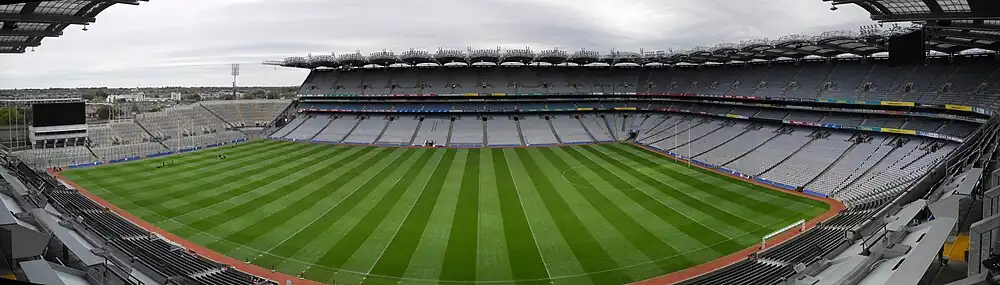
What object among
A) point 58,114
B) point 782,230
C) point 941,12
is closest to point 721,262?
point 782,230

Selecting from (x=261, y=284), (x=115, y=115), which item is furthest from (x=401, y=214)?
(x=115, y=115)

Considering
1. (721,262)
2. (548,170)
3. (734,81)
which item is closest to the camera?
(721,262)

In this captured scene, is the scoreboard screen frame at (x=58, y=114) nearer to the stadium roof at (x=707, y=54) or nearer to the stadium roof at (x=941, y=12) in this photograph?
the stadium roof at (x=707, y=54)

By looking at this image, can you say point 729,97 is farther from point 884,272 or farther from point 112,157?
point 112,157

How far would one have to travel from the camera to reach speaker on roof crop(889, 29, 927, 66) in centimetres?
2364

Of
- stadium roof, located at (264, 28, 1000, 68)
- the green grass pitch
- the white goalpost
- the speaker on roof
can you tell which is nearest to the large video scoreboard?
the green grass pitch

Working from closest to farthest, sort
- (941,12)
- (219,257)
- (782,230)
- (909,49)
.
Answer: (941,12), (219,257), (782,230), (909,49)

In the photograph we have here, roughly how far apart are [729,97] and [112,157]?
2339 inches

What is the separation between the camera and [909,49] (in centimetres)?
2456

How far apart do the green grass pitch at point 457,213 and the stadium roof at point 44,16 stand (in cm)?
975

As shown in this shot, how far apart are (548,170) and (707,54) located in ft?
75.8

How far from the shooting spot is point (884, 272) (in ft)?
29.2

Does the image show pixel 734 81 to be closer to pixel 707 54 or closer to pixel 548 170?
pixel 707 54

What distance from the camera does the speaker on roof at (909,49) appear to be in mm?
23641
